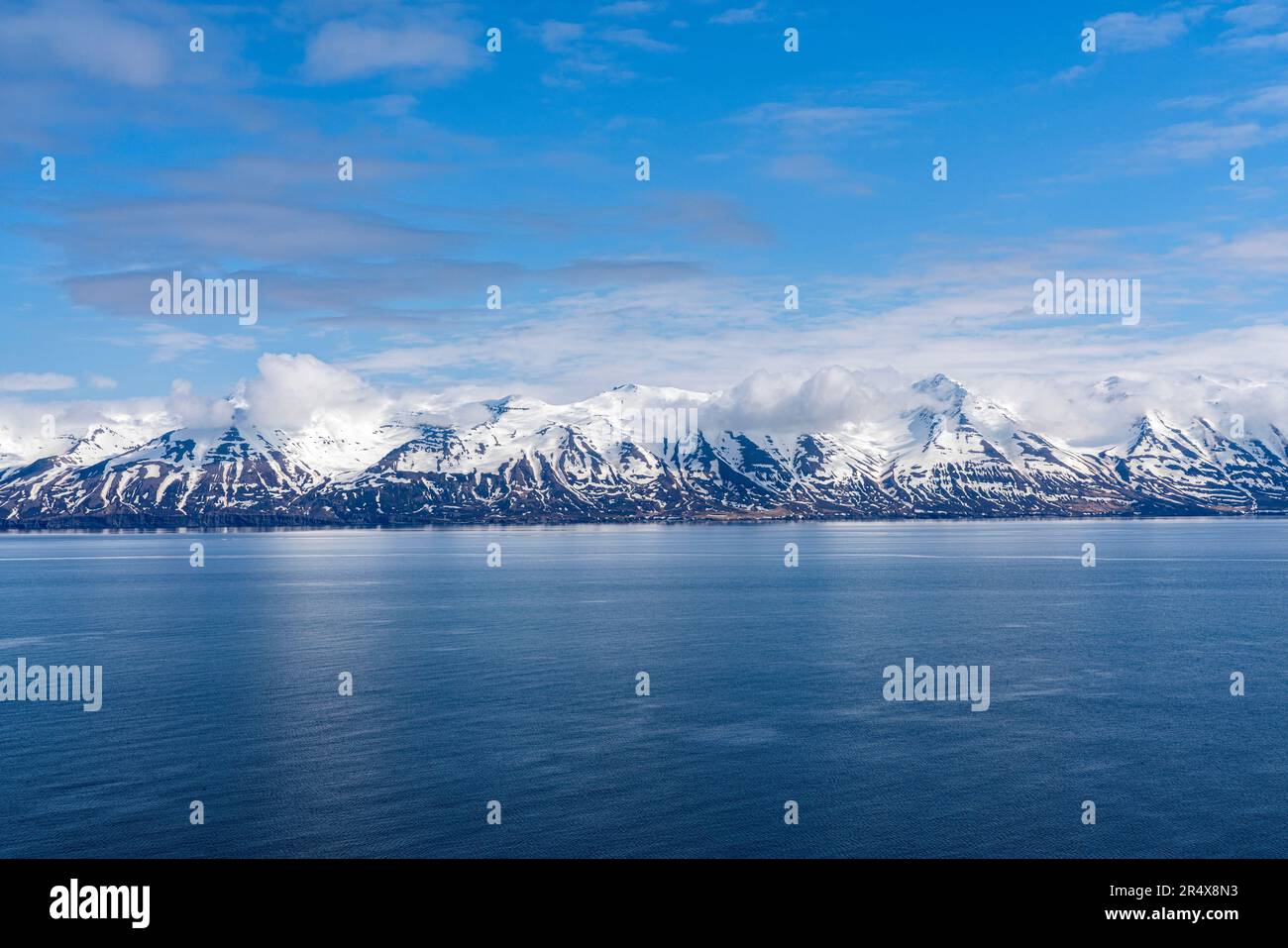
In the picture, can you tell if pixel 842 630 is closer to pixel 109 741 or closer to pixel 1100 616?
pixel 1100 616

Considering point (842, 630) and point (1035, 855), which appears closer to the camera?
point (1035, 855)

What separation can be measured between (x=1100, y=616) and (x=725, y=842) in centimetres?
11062

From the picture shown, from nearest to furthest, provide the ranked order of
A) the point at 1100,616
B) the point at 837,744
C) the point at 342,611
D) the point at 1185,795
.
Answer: the point at 1185,795
the point at 837,744
the point at 1100,616
the point at 342,611

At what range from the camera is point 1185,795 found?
6222cm

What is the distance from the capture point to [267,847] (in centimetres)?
5503
